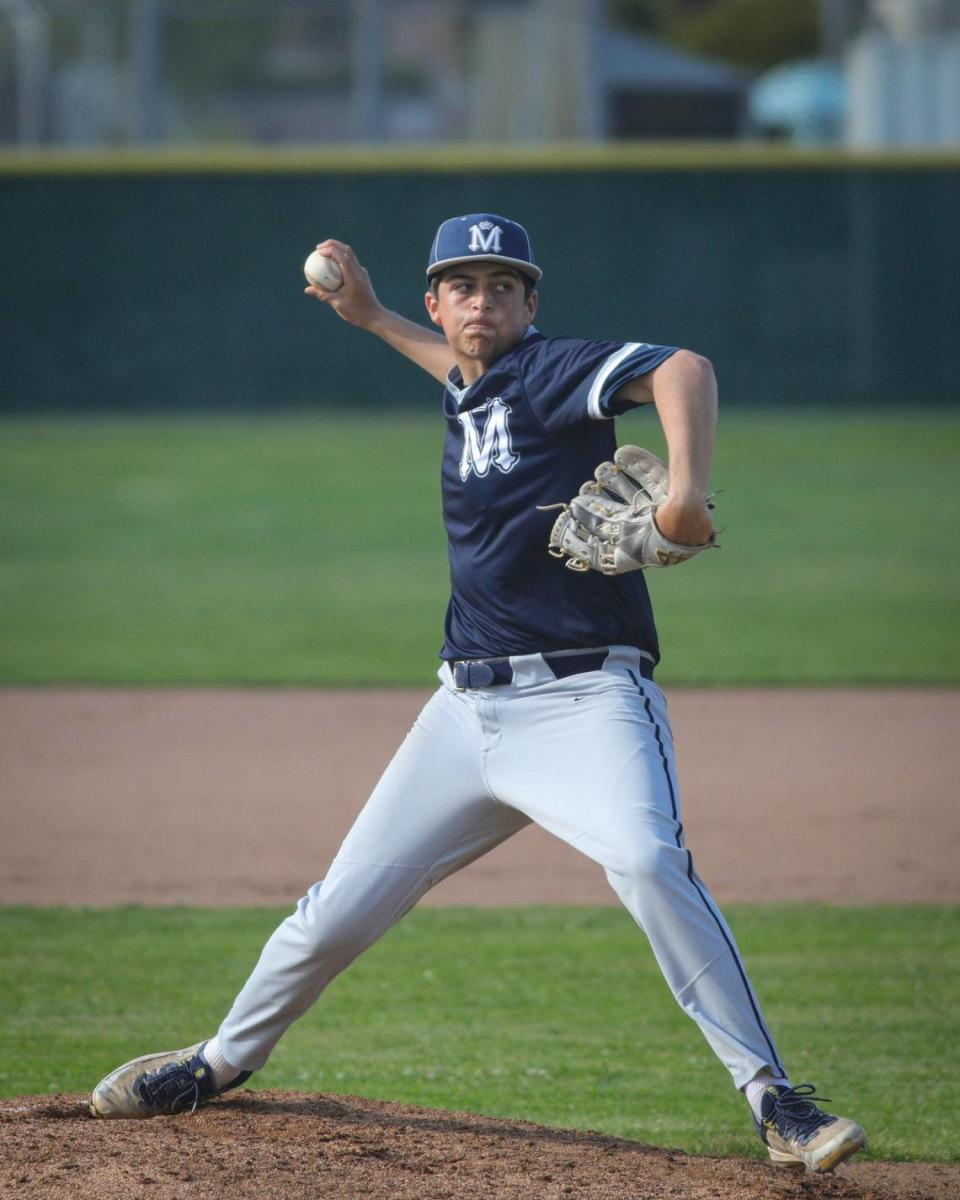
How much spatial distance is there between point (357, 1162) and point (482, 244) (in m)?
1.79

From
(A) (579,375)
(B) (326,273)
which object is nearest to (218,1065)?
(A) (579,375)

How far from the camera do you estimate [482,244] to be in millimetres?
3418

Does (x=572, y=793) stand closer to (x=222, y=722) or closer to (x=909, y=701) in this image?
Result: (x=222, y=722)

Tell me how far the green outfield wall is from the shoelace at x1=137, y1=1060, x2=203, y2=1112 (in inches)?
613

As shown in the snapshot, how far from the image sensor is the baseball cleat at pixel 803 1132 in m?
3.07

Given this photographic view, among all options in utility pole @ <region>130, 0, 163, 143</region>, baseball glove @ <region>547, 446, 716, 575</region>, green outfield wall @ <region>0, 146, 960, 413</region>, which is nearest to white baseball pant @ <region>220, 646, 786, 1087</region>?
baseball glove @ <region>547, 446, 716, 575</region>

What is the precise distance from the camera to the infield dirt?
3.19 meters

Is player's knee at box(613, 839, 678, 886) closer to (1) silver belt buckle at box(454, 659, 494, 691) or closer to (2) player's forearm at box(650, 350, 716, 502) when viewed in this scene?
(1) silver belt buckle at box(454, 659, 494, 691)

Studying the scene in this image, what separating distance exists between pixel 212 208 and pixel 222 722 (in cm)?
1191

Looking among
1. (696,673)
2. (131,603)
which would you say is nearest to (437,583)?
(131,603)

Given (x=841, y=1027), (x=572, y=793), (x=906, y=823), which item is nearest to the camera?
(x=572, y=793)

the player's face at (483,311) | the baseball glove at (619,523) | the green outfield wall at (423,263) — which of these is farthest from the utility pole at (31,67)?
the baseball glove at (619,523)

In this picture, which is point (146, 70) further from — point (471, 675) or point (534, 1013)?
point (471, 675)

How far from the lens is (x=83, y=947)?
531 centimetres
